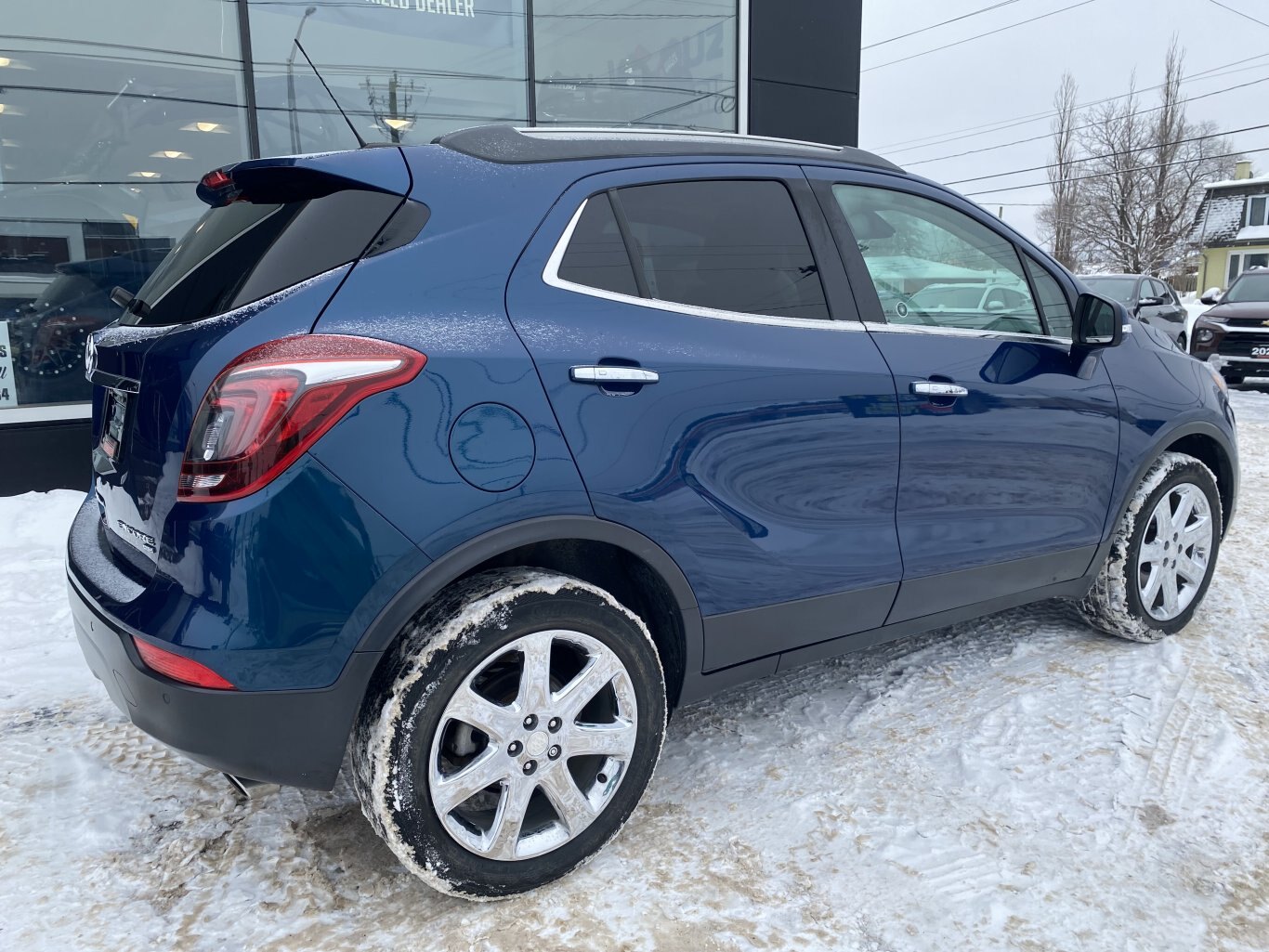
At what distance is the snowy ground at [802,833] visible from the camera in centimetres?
211

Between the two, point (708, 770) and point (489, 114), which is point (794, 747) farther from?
point (489, 114)

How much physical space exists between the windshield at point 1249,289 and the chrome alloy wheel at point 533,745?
14249 mm

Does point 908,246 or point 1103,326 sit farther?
point 1103,326

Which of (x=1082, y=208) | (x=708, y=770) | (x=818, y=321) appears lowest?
(x=708, y=770)

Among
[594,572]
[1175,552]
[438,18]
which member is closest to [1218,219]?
[438,18]

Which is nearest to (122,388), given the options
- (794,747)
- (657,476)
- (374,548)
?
(374,548)

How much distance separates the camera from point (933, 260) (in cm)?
315

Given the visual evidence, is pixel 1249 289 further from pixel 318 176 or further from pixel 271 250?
pixel 271 250

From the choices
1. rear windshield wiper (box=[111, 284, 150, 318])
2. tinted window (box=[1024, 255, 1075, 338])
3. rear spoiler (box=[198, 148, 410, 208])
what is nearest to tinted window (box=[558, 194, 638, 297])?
rear spoiler (box=[198, 148, 410, 208])

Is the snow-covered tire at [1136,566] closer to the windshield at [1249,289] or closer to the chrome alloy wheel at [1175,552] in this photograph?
the chrome alloy wheel at [1175,552]

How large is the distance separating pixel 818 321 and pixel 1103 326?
4.26 ft

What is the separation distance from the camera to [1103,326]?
10.7ft

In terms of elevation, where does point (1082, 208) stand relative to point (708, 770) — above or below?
above

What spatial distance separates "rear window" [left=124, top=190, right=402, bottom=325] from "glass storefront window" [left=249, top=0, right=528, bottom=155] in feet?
17.3
